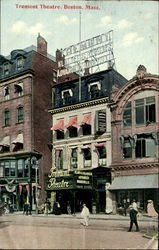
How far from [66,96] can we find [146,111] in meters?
2.11

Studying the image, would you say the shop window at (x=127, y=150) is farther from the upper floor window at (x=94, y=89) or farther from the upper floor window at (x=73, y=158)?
the upper floor window at (x=94, y=89)

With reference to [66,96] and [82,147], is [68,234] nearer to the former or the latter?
[82,147]

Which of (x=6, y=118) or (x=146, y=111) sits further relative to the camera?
(x=6, y=118)

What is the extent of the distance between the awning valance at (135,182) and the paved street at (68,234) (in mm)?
796

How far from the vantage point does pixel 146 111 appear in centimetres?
841

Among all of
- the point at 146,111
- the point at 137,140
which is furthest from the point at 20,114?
the point at 146,111

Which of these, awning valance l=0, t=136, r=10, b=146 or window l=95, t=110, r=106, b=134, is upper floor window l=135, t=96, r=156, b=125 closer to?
window l=95, t=110, r=106, b=134

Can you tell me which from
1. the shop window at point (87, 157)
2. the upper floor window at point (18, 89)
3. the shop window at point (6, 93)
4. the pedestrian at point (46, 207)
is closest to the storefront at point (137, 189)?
the shop window at point (87, 157)

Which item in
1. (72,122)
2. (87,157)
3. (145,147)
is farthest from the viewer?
Answer: (72,122)

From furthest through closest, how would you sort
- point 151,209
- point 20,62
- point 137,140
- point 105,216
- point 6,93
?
point 20,62
point 6,93
point 105,216
point 137,140
point 151,209

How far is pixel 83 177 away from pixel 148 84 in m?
2.78

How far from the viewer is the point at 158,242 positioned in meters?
6.82

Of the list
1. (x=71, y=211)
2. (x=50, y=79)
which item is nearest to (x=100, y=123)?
(x=50, y=79)

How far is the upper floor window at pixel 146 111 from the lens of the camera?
798 centimetres
